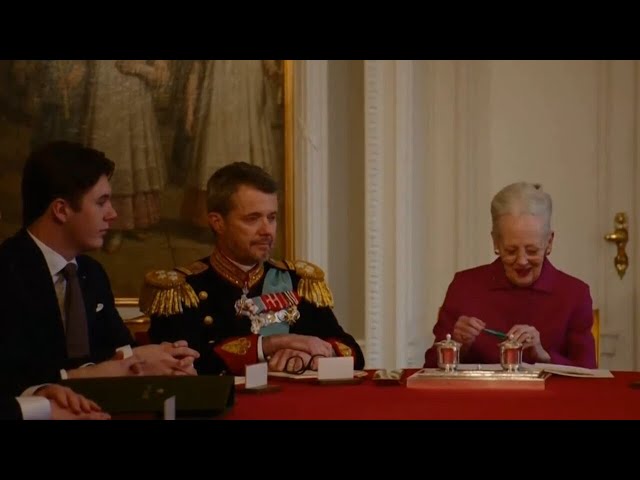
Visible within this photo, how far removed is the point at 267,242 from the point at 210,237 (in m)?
2.25

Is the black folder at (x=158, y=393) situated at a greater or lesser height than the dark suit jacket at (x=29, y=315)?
lesser

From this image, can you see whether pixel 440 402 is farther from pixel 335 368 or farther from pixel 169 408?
pixel 169 408

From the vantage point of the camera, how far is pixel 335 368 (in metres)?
3.63

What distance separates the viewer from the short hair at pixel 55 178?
144 inches

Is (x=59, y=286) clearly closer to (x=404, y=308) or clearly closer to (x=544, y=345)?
(x=544, y=345)

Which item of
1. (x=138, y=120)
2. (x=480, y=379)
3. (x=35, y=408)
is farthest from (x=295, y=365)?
(x=138, y=120)

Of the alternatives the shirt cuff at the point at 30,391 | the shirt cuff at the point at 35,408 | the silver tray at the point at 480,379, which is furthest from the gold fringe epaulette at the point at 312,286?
the shirt cuff at the point at 35,408

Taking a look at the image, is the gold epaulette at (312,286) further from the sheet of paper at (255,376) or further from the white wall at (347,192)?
the white wall at (347,192)

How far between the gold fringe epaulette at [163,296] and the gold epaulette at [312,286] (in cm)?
42

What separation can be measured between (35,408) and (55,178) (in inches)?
42.1

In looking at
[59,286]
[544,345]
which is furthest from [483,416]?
[59,286]

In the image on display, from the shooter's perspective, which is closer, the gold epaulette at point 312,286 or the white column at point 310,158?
the gold epaulette at point 312,286

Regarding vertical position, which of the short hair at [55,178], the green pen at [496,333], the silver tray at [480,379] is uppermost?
the short hair at [55,178]

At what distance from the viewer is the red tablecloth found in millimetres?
3004
